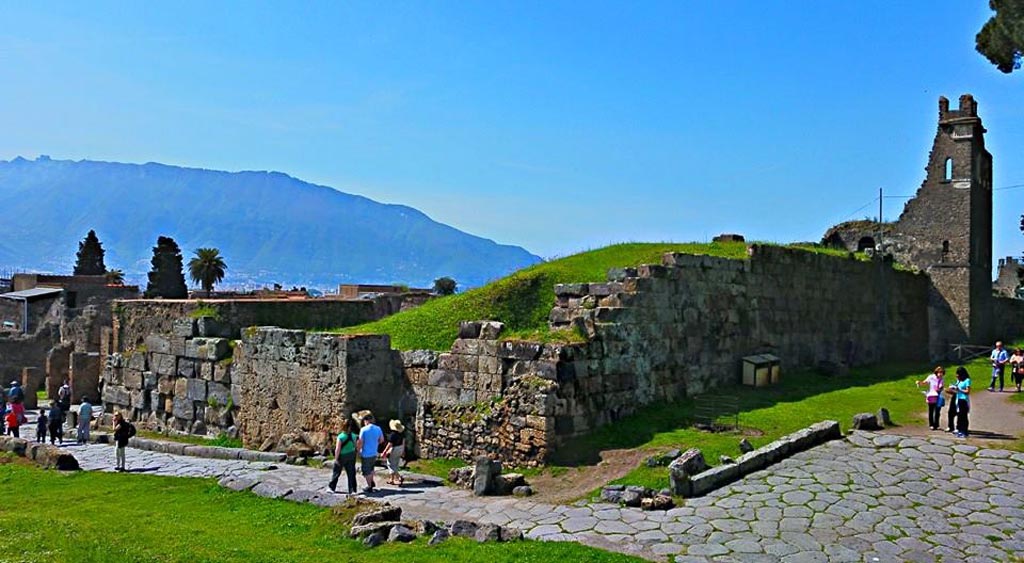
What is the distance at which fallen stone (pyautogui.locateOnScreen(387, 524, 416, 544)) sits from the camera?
988 centimetres

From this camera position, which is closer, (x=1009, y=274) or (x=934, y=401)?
(x=934, y=401)

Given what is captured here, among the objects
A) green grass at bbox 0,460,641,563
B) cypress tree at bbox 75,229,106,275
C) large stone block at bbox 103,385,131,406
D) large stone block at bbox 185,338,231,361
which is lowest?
green grass at bbox 0,460,641,563

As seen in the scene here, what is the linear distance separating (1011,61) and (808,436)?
9.88 meters

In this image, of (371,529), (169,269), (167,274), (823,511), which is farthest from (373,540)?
(169,269)

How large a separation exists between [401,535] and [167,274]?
4146 centimetres

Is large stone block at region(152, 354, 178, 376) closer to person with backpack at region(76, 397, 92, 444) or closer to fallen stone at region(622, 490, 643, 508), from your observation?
person with backpack at region(76, 397, 92, 444)

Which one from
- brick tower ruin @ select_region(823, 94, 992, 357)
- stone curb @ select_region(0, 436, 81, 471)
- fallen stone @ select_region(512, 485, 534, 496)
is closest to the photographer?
fallen stone @ select_region(512, 485, 534, 496)

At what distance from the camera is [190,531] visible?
34.6 feet

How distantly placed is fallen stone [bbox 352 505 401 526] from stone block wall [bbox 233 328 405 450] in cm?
521

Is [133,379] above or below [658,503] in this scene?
above

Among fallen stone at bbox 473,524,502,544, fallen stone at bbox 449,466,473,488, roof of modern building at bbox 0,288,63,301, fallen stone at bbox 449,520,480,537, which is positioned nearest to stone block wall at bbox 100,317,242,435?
fallen stone at bbox 449,466,473,488

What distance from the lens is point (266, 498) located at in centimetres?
1269

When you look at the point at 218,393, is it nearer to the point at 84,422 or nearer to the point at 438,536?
the point at 84,422

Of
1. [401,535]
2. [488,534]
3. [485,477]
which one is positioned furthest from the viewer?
[485,477]
